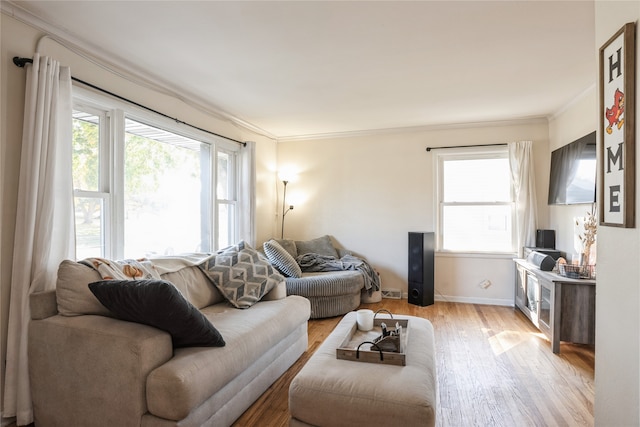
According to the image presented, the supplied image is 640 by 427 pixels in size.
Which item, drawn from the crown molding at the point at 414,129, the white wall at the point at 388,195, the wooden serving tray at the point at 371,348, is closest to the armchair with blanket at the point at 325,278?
the white wall at the point at 388,195

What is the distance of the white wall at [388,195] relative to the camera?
14.4ft

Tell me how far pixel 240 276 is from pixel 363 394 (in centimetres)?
159

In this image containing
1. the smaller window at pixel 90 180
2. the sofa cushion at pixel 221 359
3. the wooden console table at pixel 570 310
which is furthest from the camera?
the wooden console table at pixel 570 310

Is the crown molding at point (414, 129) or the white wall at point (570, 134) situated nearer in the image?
the white wall at point (570, 134)

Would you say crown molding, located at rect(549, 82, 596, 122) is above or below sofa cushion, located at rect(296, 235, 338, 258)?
above

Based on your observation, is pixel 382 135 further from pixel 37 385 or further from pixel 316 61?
pixel 37 385

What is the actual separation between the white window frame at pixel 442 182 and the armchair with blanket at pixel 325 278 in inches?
43.6

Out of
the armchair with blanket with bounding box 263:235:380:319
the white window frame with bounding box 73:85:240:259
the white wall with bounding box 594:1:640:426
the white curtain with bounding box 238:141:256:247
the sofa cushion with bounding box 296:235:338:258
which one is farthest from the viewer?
the sofa cushion with bounding box 296:235:338:258

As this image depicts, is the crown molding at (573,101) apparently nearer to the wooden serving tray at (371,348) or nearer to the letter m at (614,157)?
the letter m at (614,157)

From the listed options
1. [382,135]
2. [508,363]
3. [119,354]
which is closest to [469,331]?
[508,363]

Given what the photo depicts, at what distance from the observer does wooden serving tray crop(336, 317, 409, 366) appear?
1.70 m

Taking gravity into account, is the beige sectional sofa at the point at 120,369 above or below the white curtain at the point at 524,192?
below

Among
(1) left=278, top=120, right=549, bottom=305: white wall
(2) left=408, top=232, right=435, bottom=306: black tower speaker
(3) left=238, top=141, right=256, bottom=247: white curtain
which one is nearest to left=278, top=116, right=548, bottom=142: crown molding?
(1) left=278, top=120, right=549, bottom=305: white wall

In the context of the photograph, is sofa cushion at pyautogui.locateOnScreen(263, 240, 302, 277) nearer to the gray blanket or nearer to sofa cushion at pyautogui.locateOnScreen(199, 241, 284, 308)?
the gray blanket
